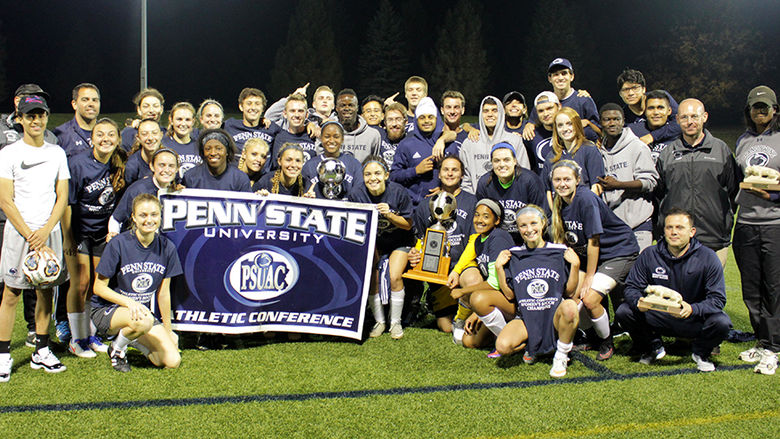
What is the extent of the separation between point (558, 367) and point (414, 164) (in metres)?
2.66

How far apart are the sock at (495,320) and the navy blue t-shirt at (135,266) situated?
2.46 meters

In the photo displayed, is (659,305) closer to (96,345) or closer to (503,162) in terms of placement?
(503,162)

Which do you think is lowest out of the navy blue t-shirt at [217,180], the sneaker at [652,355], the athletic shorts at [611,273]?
the sneaker at [652,355]

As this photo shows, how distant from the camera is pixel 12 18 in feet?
135

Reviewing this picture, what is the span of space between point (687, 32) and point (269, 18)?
91.1ft

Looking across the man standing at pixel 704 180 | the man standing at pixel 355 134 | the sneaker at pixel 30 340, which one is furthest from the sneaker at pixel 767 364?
the sneaker at pixel 30 340

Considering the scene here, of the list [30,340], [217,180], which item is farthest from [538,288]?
[30,340]

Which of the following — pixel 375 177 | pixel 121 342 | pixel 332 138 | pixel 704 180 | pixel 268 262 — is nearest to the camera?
pixel 121 342

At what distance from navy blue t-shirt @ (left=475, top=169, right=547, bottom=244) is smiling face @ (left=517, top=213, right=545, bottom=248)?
596 mm

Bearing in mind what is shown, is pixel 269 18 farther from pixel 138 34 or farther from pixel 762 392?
pixel 762 392

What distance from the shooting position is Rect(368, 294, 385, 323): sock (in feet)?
20.1

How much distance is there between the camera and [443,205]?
233 inches

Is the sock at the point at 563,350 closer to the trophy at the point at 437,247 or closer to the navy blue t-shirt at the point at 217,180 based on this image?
the trophy at the point at 437,247

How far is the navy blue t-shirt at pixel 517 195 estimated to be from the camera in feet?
19.5
